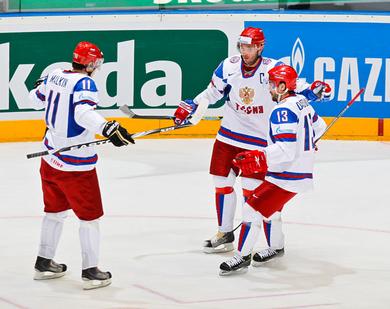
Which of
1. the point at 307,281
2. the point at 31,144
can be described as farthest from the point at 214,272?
the point at 31,144

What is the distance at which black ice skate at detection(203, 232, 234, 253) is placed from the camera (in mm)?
7806

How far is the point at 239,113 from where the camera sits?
25.7 feet

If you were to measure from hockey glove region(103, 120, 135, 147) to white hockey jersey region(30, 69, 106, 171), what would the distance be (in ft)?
0.53

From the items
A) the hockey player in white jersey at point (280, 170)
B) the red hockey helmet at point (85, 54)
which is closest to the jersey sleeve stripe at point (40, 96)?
the red hockey helmet at point (85, 54)

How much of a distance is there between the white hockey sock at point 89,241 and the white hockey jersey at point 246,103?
1444mm

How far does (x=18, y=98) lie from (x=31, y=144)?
50cm

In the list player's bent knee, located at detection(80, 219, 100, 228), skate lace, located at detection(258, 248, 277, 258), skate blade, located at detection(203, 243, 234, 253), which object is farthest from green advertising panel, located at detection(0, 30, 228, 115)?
player's bent knee, located at detection(80, 219, 100, 228)

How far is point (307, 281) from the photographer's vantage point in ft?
22.9

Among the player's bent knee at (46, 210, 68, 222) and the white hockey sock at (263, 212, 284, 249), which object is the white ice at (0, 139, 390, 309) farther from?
the player's bent knee at (46, 210, 68, 222)

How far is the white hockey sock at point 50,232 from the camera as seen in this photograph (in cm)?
696

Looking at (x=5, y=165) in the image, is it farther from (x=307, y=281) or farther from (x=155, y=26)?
(x=307, y=281)

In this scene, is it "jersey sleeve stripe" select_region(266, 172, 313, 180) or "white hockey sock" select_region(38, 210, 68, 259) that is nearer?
"white hockey sock" select_region(38, 210, 68, 259)

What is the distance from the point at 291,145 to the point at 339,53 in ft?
20.2

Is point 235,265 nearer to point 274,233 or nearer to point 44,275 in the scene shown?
point 274,233
